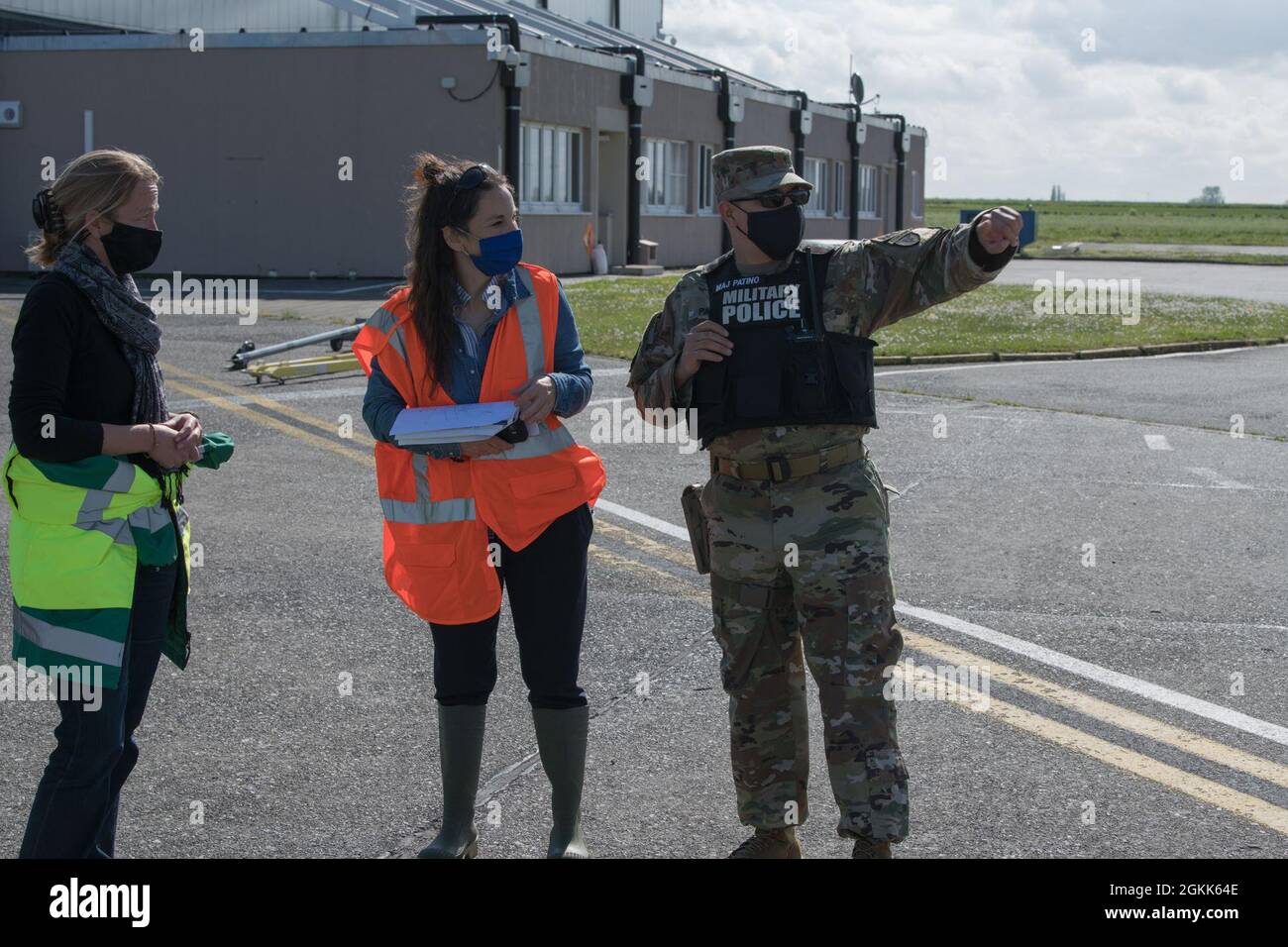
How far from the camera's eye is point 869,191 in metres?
48.8

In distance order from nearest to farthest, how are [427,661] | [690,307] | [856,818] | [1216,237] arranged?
1. [856,818]
2. [690,307]
3. [427,661]
4. [1216,237]

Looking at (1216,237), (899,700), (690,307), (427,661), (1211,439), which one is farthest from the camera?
(1216,237)

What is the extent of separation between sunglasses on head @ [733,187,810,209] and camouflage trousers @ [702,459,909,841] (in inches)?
29.1

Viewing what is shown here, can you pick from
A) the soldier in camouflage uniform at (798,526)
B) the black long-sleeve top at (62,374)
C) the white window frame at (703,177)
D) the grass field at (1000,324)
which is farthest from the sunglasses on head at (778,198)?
the white window frame at (703,177)

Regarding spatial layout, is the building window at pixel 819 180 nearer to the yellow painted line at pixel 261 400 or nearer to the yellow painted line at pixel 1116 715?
the yellow painted line at pixel 261 400

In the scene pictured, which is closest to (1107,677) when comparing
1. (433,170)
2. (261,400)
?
(433,170)

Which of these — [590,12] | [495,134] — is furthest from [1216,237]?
[495,134]

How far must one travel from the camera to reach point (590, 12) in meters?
46.4

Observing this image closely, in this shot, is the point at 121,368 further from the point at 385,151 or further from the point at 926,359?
the point at 385,151

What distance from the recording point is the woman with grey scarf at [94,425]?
3.59m

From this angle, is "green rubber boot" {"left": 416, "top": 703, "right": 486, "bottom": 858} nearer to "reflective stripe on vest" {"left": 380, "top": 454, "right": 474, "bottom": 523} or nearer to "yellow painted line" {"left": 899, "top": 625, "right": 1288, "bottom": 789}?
"reflective stripe on vest" {"left": 380, "top": 454, "right": 474, "bottom": 523}

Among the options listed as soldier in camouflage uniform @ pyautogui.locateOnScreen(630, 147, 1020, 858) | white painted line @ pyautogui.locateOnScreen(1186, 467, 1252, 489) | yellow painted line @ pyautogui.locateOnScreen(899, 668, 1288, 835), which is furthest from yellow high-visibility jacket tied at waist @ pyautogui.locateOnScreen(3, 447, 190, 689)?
white painted line @ pyautogui.locateOnScreen(1186, 467, 1252, 489)
